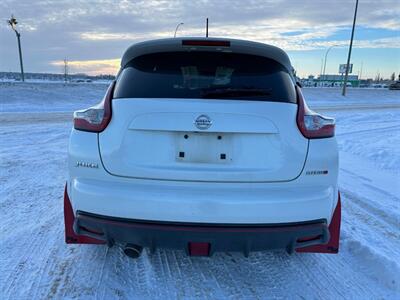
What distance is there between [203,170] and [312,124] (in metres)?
0.82

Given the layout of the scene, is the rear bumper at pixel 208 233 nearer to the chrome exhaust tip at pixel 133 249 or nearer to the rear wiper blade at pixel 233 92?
the chrome exhaust tip at pixel 133 249

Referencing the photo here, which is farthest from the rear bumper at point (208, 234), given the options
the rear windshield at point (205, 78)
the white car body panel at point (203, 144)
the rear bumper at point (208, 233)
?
the rear windshield at point (205, 78)

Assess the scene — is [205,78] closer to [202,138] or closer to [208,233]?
[202,138]

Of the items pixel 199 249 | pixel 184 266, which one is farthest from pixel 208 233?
pixel 184 266

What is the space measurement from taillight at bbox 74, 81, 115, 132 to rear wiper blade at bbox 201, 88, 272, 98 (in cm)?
66

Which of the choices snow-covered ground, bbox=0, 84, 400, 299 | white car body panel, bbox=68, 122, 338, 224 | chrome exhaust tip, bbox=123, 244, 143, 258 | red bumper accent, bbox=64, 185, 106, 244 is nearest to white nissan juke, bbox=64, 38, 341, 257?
white car body panel, bbox=68, 122, 338, 224

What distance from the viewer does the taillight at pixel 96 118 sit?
95.8 inches

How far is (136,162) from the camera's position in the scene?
7.70 feet

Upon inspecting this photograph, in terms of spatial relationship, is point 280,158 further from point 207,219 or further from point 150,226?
point 150,226

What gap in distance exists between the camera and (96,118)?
2473 mm

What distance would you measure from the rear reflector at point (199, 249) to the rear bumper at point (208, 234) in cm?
2

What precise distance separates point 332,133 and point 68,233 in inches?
83.4

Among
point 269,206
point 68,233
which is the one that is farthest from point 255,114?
point 68,233

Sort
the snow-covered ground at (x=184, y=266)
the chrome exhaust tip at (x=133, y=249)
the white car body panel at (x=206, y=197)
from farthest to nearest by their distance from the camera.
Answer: the snow-covered ground at (x=184, y=266) → the chrome exhaust tip at (x=133, y=249) → the white car body panel at (x=206, y=197)
